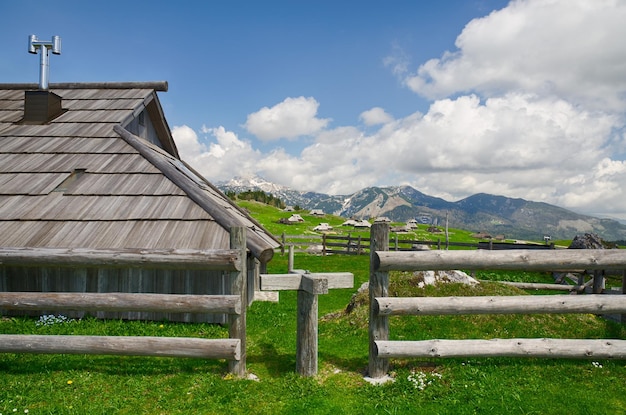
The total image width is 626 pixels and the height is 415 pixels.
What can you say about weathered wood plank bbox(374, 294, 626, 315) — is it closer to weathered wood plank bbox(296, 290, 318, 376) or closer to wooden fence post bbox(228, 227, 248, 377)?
weathered wood plank bbox(296, 290, 318, 376)

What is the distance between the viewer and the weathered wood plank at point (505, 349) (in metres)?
5.27

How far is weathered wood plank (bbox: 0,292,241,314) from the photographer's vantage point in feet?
17.7

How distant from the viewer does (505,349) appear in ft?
17.4

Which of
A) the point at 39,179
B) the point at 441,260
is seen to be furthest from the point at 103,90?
the point at 441,260

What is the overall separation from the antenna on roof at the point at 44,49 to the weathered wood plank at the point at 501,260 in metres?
14.7

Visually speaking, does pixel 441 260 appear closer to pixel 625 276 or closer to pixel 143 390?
pixel 143 390

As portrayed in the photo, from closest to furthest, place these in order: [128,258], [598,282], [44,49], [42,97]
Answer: [128,258]
[598,282]
[42,97]
[44,49]

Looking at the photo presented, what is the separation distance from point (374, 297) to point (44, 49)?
50.9ft

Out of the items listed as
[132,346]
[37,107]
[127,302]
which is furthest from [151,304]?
[37,107]

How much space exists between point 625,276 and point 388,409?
7997 mm

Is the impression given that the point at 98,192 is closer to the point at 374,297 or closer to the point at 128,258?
the point at 128,258

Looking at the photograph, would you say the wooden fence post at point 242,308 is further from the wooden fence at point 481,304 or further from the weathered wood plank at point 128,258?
the wooden fence at point 481,304

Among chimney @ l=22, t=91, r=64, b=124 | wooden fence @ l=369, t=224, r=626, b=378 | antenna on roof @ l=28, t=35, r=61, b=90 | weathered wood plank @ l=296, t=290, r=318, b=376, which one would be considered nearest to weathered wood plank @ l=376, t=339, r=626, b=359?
wooden fence @ l=369, t=224, r=626, b=378

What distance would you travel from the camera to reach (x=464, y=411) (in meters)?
4.42
